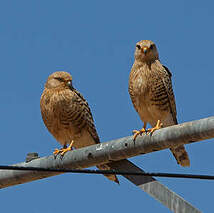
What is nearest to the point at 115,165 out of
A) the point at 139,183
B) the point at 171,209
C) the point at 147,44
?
the point at 139,183

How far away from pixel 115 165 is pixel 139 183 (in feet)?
1.10

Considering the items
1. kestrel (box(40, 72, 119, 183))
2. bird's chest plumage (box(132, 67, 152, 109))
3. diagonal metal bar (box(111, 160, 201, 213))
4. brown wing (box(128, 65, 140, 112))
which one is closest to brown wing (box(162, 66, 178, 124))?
bird's chest plumage (box(132, 67, 152, 109))

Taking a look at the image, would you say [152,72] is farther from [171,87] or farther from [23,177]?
[23,177]

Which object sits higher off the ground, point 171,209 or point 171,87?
point 171,87

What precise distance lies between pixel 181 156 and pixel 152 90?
1007mm

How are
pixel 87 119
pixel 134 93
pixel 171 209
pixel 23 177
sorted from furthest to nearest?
1. pixel 87 119
2. pixel 134 93
3. pixel 23 177
4. pixel 171 209

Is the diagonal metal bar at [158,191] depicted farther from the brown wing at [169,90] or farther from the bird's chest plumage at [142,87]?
the brown wing at [169,90]

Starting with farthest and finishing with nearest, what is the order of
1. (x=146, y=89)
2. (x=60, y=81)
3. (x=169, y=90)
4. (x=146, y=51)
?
(x=60, y=81) → (x=146, y=51) → (x=169, y=90) → (x=146, y=89)

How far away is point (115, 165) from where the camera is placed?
6551 millimetres

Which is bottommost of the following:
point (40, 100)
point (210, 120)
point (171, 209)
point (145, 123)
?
point (171, 209)

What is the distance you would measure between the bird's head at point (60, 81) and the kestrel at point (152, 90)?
1197 millimetres

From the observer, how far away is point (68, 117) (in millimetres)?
9766

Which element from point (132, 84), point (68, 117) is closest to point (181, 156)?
point (132, 84)

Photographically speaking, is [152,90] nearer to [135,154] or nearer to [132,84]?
[132,84]
